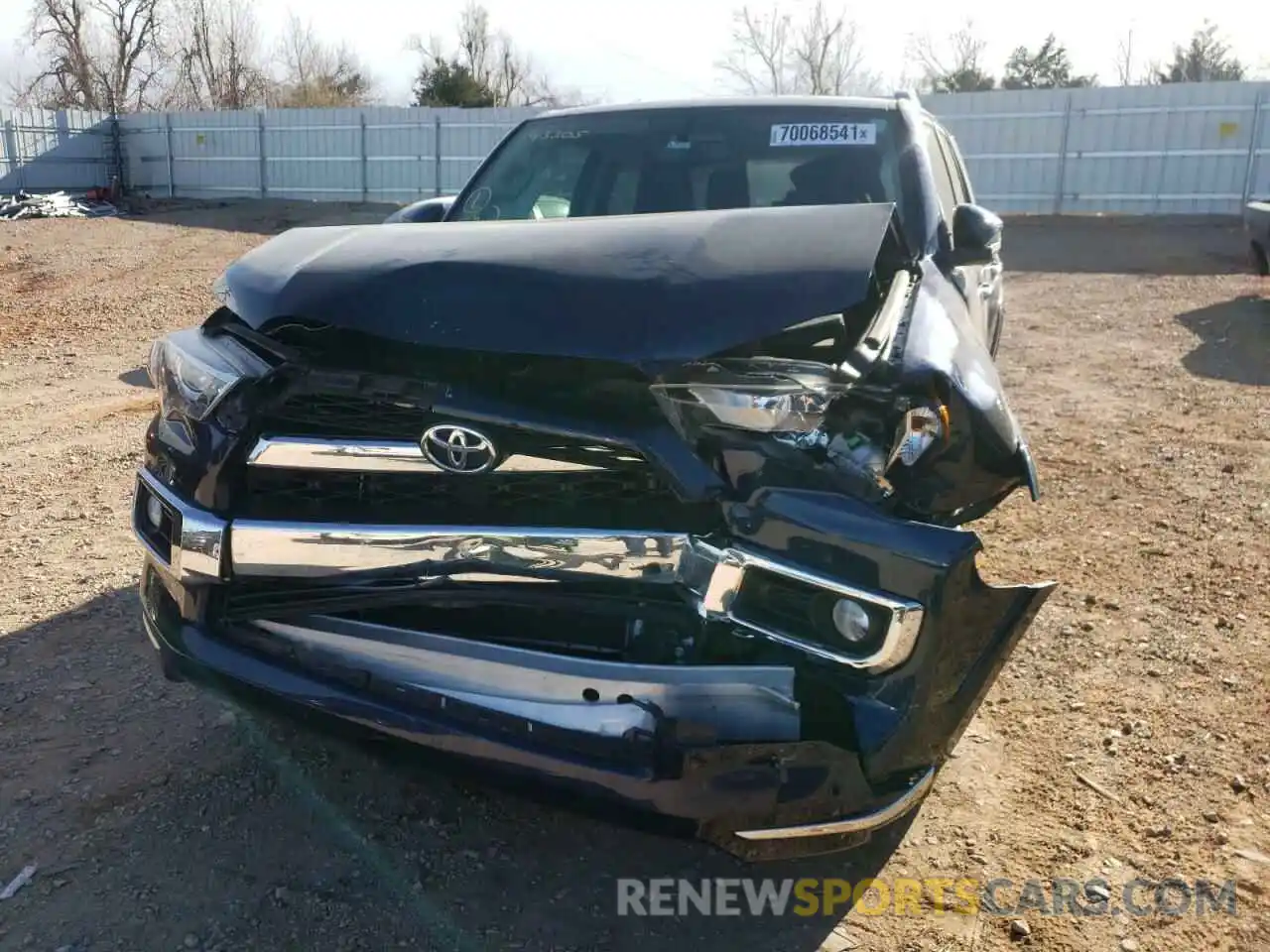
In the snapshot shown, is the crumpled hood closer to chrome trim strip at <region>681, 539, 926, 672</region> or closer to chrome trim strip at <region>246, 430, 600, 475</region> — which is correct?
chrome trim strip at <region>246, 430, 600, 475</region>

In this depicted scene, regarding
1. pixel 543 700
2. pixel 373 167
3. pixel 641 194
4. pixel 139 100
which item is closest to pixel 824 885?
pixel 543 700

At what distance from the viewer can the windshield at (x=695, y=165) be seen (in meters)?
3.82

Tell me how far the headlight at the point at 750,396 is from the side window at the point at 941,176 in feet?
6.18

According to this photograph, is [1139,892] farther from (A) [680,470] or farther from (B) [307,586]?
(B) [307,586]

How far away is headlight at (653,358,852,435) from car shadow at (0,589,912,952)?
2.52 feet

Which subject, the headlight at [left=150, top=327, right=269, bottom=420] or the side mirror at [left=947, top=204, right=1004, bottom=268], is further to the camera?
the side mirror at [left=947, top=204, right=1004, bottom=268]

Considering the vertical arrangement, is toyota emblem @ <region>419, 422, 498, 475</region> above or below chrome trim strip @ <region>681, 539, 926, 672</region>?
above

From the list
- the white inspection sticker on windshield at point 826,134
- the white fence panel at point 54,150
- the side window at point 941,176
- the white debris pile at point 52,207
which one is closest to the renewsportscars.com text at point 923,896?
the side window at point 941,176

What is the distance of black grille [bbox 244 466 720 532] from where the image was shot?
2.07 metres

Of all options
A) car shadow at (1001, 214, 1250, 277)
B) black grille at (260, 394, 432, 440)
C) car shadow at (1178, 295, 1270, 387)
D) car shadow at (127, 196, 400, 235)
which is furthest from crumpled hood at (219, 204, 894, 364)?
car shadow at (127, 196, 400, 235)

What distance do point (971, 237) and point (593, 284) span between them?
1.73 metres

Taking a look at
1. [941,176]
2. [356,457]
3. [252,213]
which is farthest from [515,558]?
[252,213]

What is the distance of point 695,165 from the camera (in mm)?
4004

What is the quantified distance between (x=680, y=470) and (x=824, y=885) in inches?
44.2
